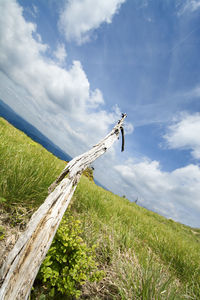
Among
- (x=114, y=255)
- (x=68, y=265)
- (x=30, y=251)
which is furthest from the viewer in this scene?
(x=114, y=255)

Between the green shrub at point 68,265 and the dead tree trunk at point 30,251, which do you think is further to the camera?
the green shrub at point 68,265

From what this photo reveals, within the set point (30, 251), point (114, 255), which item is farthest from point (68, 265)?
point (30, 251)

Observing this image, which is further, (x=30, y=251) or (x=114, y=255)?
(x=114, y=255)

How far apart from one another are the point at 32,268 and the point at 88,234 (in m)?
2.02

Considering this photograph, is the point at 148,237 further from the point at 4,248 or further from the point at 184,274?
the point at 4,248

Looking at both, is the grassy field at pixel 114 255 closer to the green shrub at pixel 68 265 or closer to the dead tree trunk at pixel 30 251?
the green shrub at pixel 68 265

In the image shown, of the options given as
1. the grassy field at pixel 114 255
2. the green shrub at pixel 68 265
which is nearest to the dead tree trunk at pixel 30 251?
the green shrub at pixel 68 265

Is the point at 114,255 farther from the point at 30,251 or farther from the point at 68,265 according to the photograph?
the point at 30,251

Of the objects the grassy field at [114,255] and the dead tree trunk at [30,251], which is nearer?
the dead tree trunk at [30,251]

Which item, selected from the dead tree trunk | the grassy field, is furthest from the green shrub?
the dead tree trunk

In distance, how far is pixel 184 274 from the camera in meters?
3.01

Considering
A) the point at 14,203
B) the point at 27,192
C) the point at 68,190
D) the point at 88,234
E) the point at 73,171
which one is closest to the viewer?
the point at 68,190

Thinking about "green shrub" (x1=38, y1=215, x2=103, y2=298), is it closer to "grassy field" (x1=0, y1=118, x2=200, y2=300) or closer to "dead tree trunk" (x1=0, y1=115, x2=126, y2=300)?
"grassy field" (x1=0, y1=118, x2=200, y2=300)

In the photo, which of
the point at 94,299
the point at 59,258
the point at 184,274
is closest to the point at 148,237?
the point at 184,274
